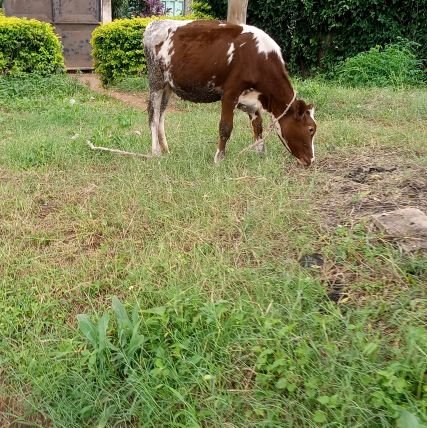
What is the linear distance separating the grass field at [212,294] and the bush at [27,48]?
729 centimetres

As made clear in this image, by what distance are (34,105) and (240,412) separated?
8.76 m

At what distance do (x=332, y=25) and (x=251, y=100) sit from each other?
26.2ft

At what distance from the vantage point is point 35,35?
41.1 ft

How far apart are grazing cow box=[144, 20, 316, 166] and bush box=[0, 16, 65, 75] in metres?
7.18

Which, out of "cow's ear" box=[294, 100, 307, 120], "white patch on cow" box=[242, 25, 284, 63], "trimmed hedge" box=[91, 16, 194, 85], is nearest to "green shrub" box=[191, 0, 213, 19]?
"trimmed hedge" box=[91, 16, 194, 85]

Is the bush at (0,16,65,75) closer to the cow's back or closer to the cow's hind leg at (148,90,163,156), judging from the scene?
the cow's hind leg at (148,90,163,156)

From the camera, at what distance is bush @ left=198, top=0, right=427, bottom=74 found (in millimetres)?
12242

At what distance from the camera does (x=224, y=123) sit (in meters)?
5.87

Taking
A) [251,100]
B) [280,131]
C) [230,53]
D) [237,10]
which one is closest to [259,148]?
[280,131]

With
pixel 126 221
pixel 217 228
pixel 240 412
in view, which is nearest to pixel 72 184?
pixel 126 221

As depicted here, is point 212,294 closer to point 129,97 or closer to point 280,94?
point 280,94

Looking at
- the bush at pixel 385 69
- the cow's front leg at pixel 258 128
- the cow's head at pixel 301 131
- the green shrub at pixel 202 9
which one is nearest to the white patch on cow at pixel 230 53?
the cow's front leg at pixel 258 128

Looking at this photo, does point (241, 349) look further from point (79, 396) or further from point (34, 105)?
point (34, 105)

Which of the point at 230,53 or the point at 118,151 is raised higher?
the point at 230,53
